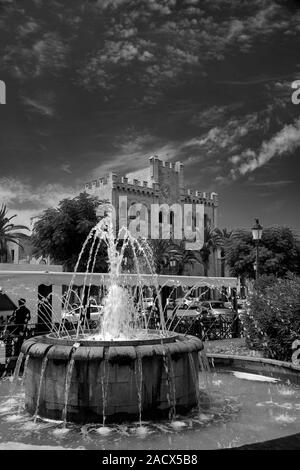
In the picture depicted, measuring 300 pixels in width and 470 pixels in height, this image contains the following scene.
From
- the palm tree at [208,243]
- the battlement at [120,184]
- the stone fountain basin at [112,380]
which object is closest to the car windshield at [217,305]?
the stone fountain basin at [112,380]

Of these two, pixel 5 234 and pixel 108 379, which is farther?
pixel 5 234

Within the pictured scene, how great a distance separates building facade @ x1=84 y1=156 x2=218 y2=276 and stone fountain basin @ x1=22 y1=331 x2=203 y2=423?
45137mm

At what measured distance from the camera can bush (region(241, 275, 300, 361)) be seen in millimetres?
11391

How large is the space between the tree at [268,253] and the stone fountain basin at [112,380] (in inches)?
1289

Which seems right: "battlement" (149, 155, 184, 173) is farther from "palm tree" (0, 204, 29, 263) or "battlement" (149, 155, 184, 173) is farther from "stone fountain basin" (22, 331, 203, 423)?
"stone fountain basin" (22, 331, 203, 423)

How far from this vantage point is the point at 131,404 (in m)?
6.63

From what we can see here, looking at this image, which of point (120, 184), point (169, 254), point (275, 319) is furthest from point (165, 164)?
point (275, 319)

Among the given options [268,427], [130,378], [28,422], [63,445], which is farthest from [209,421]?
[28,422]

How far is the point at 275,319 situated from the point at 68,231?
83.8 feet

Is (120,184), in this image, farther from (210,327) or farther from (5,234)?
(210,327)

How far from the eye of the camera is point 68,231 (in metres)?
35.5

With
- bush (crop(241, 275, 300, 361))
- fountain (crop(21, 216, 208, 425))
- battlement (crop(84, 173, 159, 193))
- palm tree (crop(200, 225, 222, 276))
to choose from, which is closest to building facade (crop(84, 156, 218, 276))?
battlement (crop(84, 173, 159, 193))

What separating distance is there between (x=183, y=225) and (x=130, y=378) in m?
52.9
